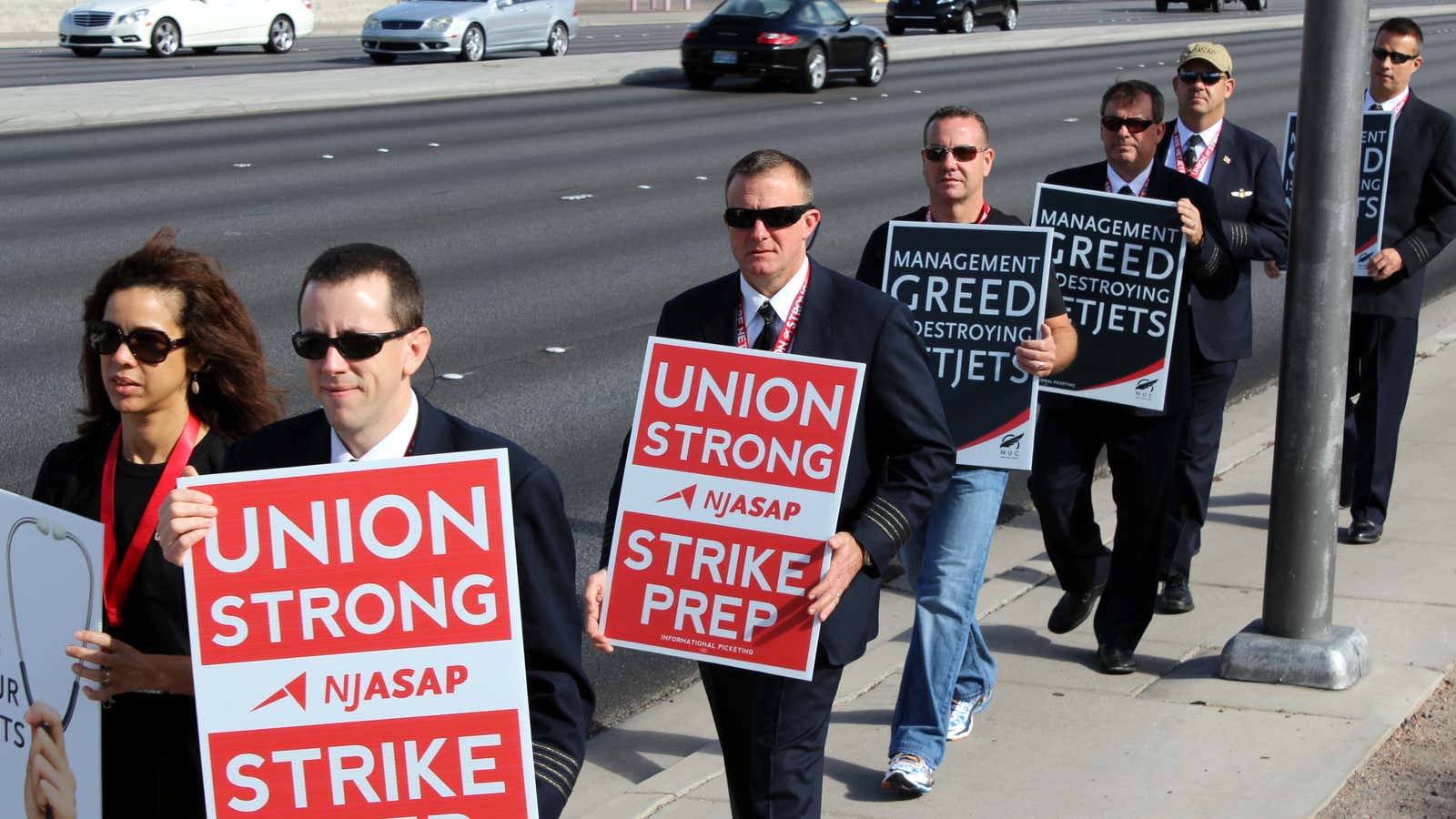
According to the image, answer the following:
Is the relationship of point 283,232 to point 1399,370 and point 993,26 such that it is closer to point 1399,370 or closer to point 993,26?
point 1399,370

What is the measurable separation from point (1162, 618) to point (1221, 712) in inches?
42.8

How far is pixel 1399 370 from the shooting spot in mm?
8094

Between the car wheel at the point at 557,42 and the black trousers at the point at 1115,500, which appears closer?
the black trousers at the point at 1115,500

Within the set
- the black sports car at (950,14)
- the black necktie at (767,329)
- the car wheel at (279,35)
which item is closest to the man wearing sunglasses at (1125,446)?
the black necktie at (767,329)

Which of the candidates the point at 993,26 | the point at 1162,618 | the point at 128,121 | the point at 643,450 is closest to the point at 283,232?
the point at 128,121

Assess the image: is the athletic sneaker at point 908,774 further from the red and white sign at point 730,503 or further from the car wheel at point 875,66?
the car wheel at point 875,66

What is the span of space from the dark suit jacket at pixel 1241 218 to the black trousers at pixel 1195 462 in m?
0.13

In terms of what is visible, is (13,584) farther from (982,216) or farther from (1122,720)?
(1122,720)

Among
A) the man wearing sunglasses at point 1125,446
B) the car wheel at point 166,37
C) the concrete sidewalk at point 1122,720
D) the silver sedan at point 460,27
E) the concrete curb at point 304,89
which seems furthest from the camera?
the car wheel at point 166,37

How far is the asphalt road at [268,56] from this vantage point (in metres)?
28.9

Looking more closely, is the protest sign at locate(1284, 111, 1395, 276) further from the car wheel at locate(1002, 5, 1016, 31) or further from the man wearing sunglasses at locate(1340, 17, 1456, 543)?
the car wheel at locate(1002, 5, 1016, 31)

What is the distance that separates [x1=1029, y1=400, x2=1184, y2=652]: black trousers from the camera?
6.39 metres

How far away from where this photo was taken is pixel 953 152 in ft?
18.3

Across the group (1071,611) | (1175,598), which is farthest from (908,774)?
(1175,598)
